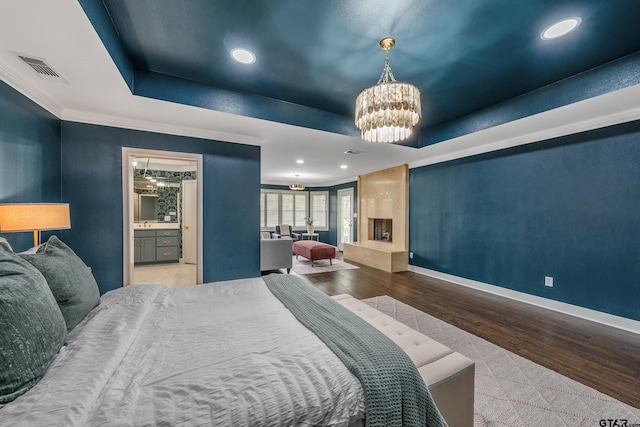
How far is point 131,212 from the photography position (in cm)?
330

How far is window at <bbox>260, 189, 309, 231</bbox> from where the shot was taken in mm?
9766

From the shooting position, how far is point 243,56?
7.96 ft

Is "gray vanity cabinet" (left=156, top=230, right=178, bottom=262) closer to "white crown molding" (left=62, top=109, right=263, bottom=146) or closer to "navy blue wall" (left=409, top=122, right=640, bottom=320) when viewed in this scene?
"white crown molding" (left=62, top=109, right=263, bottom=146)

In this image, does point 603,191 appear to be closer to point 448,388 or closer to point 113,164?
point 448,388

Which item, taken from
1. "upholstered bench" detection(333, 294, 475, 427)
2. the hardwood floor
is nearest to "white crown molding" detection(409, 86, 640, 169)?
the hardwood floor

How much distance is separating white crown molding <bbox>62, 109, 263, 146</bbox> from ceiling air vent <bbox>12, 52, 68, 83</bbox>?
85 centimetres

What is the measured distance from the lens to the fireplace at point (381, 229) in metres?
6.97

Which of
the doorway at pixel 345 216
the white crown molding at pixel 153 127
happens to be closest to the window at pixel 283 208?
the doorway at pixel 345 216

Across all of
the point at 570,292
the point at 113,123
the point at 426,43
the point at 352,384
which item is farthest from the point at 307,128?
the point at 570,292

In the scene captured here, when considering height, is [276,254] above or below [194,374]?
below

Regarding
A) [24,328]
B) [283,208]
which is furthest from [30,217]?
[283,208]

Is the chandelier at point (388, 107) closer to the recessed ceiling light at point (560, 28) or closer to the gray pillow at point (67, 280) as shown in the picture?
the recessed ceiling light at point (560, 28)

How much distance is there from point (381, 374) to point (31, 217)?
2720mm

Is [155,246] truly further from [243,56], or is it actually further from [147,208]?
[243,56]
